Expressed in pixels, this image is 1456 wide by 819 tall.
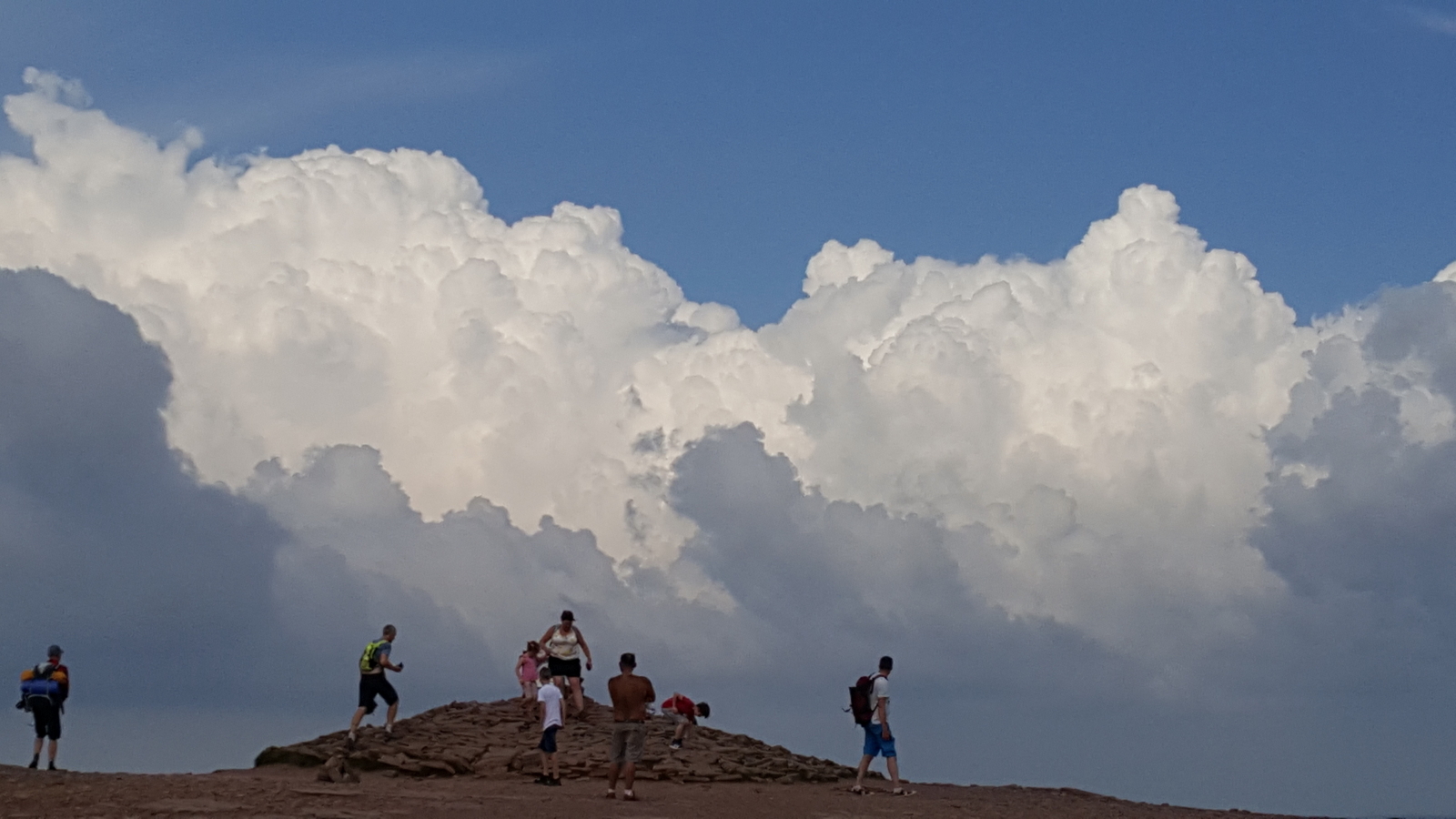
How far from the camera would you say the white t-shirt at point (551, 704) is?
79.1ft

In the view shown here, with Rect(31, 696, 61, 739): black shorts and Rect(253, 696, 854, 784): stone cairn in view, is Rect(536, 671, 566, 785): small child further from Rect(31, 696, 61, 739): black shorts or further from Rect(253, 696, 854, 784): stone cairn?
Rect(31, 696, 61, 739): black shorts

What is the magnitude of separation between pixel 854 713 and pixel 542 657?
8.00 metres

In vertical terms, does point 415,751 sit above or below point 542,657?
below

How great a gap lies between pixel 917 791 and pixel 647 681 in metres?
8.32

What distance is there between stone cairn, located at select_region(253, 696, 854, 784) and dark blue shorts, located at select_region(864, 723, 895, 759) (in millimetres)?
3894

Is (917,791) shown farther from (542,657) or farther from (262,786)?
(262,786)

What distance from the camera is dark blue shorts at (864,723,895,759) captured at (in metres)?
25.0

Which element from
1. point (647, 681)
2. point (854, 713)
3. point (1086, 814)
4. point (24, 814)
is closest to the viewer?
point (24, 814)

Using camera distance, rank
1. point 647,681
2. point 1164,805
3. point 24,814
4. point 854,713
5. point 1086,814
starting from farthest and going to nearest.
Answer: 1. point 1164,805
2. point 1086,814
3. point 854,713
4. point 647,681
5. point 24,814

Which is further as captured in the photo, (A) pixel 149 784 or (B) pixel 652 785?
(B) pixel 652 785

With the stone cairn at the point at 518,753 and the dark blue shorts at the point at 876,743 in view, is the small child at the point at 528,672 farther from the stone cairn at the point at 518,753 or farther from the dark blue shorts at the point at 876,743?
the dark blue shorts at the point at 876,743

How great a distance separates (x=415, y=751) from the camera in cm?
2778

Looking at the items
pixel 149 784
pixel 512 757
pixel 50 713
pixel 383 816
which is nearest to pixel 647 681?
pixel 383 816

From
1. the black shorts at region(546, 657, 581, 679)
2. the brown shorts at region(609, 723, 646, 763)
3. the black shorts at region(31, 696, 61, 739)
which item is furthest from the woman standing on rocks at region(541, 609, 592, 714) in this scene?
the black shorts at region(31, 696, 61, 739)
